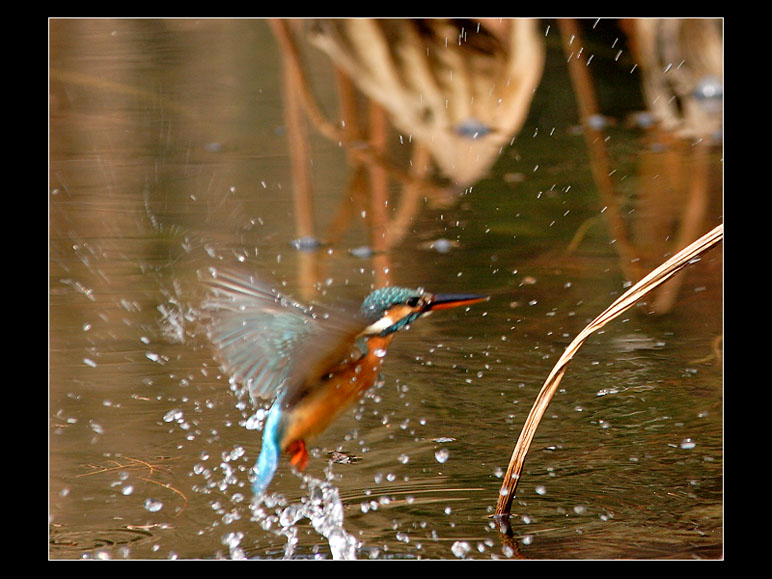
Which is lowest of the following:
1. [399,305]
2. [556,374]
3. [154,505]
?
[154,505]

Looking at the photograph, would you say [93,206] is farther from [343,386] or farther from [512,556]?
[512,556]

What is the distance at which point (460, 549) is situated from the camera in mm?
1978

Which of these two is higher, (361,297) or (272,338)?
(361,297)

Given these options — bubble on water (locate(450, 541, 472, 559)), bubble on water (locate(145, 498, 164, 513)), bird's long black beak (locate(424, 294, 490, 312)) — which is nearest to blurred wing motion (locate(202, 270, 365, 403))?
bird's long black beak (locate(424, 294, 490, 312))

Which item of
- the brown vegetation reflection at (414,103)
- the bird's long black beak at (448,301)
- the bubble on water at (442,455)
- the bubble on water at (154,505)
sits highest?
the brown vegetation reflection at (414,103)

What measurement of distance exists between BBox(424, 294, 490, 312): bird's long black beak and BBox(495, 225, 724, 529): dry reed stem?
0.65 feet

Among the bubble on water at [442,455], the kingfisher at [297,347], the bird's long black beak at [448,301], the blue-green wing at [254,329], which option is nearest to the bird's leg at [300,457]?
the kingfisher at [297,347]

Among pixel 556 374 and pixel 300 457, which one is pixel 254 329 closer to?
pixel 300 457

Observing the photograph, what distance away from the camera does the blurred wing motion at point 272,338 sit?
75.1 inches

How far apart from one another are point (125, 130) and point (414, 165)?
0.54 m

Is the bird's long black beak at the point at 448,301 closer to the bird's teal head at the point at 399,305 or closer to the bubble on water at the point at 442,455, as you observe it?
the bird's teal head at the point at 399,305

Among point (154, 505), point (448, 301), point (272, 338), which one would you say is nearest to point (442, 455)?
point (448, 301)

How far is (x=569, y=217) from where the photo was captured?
2.09 m

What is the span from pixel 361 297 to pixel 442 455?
32 cm
